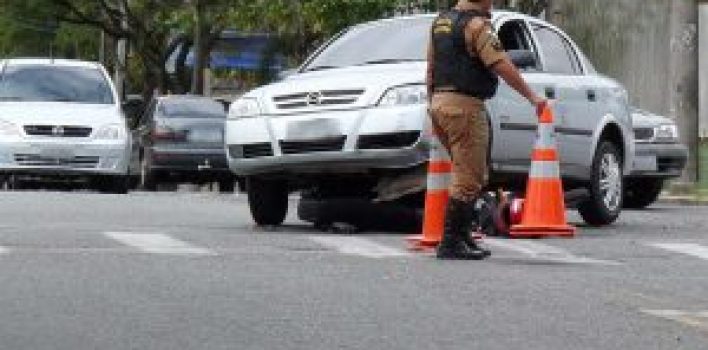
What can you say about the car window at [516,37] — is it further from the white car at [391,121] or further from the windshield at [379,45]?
the windshield at [379,45]

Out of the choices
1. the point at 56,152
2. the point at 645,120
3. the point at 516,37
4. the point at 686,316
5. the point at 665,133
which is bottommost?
the point at 686,316

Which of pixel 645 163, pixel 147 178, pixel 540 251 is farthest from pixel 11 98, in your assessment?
pixel 540 251

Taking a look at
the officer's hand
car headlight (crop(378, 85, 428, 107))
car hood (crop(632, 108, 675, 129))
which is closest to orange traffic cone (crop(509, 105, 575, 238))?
the officer's hand

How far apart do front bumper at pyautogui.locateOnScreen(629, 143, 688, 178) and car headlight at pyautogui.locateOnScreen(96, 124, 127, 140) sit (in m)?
5.96

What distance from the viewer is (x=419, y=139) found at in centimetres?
1312

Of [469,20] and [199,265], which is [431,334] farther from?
[469,20]

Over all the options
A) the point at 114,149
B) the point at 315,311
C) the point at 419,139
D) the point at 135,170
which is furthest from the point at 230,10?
the point at 315,311

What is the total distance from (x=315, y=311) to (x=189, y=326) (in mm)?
811

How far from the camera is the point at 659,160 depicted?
66.9 feet

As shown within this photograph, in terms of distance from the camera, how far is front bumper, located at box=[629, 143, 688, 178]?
20.0 meters

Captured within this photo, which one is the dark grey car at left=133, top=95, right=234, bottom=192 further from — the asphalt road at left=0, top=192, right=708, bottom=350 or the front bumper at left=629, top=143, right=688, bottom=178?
the asphalt road at left=0, top=192, right=708, bottom=350

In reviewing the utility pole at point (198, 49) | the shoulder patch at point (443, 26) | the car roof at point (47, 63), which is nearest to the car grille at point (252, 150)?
the shoulder patch at point (443, 26)

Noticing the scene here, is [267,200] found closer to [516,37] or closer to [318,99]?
[318,99]

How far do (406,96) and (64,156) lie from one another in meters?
9.02
